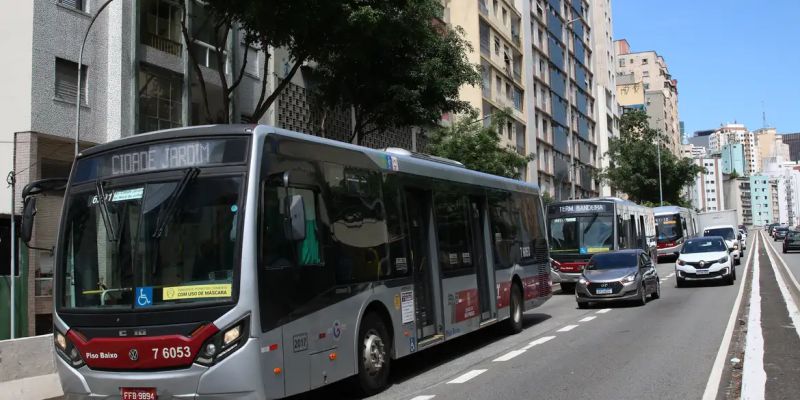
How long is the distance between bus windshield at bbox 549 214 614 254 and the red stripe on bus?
63.0 feet

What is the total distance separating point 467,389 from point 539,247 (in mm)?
7826

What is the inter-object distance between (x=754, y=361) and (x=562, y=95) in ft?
191

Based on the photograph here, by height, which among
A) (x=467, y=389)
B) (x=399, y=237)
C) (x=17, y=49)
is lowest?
(x=467, y=389)

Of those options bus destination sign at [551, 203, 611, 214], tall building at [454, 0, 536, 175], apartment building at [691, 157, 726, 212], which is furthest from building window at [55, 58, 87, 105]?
apartment building at [691, 157, 726, 212]

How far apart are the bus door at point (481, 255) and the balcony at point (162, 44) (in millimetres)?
11979


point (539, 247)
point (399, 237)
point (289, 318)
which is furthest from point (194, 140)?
point (539, 247)

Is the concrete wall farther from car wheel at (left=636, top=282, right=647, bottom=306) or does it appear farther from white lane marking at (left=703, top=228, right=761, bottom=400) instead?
car wheel at (left=636, top=282, right=647, bottom=306)

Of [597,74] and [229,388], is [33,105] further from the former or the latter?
[597,74]

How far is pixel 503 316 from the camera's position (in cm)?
1338

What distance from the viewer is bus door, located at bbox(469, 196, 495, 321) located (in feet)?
40.5

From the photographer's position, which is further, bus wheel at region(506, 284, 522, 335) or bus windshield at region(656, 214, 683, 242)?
bus windshield at region(656, 214, 683, 242)

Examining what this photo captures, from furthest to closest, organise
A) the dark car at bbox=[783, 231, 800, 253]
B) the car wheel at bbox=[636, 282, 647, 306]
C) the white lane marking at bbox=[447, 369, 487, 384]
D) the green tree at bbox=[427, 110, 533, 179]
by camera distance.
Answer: the dark car at bbox=[783, 231, 800, 253]
the green tree at bbox=[427, 110, 533, 179]
the car wheel at bbox=[636, 282, 647, 306]
the white lane marking at bbox=[447, 369, 487, 384]

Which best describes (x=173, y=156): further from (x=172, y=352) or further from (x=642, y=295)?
(x=642, y=295)

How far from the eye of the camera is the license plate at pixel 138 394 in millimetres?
6586
